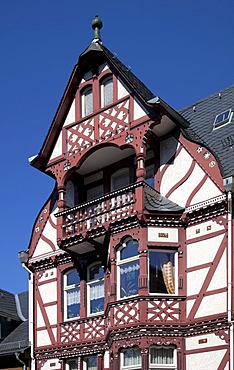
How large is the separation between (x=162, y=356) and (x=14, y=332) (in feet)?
38.4

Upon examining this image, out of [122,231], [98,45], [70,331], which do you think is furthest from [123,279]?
[98,45]

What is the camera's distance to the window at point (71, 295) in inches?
1059

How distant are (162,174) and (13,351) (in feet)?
32.4

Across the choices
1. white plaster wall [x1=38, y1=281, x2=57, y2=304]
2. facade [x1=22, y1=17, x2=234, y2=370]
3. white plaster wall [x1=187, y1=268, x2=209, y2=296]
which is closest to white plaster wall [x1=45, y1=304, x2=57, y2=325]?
facade [x1=22, y1=17, x2=234, y2=370]

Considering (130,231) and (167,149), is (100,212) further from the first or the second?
(167,149)

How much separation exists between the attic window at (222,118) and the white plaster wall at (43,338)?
31.1 feet

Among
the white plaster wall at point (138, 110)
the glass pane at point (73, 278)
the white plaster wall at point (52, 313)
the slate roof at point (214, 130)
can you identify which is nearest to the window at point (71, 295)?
the glass pane at point (73, 278)

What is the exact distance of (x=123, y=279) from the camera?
24078 mm

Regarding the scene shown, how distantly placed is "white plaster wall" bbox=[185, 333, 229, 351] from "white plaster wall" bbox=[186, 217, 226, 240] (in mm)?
3031

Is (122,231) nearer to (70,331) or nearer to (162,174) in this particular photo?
(162,174)

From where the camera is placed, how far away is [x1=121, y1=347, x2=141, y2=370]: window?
2275 cm

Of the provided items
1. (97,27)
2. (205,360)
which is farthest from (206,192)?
(97,27)

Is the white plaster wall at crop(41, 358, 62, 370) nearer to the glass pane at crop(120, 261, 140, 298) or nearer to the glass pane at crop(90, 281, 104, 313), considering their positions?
the glass pane at crop(90, 281, 104, 313)

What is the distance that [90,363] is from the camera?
26.0 m
